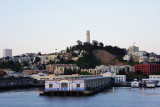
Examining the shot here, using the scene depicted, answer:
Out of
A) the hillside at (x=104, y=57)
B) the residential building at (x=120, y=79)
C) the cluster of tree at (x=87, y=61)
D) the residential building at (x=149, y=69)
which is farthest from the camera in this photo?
the hillside at (x=104, y=57)

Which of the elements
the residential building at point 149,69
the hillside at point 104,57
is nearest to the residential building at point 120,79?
the residential building at point 149,69

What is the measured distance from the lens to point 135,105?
34.6 m

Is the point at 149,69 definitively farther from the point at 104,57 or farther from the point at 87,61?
the point at 104,57

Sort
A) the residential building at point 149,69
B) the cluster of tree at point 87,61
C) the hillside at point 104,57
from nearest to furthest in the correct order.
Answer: the residential building at point 149,69, the cluster of tree at point 87,61, the hillside at point 104,57

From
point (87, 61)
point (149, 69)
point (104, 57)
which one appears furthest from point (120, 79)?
point (104, 57)

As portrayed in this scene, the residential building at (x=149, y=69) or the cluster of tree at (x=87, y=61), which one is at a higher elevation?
the cluster of tree at (x=87, y=61)

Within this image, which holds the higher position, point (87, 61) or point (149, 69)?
A: point (87, 61)

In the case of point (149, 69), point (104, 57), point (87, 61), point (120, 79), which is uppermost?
point (104, 57)

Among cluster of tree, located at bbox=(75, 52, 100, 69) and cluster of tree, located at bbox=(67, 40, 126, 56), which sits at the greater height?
cluster of tree, located at bbox=(67, 40, 126, 56)

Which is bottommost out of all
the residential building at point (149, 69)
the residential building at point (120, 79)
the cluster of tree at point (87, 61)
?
the residential building at point (120, 79)

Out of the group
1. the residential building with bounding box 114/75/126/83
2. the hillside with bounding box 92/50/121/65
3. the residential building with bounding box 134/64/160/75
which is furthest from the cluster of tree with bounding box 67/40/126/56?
the residential building with bounding box 114/75/126/83

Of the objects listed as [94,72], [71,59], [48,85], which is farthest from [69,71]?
[48,85]

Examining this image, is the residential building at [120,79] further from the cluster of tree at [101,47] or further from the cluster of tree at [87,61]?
the cluster of tree at [101,47]

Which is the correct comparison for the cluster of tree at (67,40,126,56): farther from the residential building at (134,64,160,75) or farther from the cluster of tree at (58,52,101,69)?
the residential building at (134,64,160,75)
